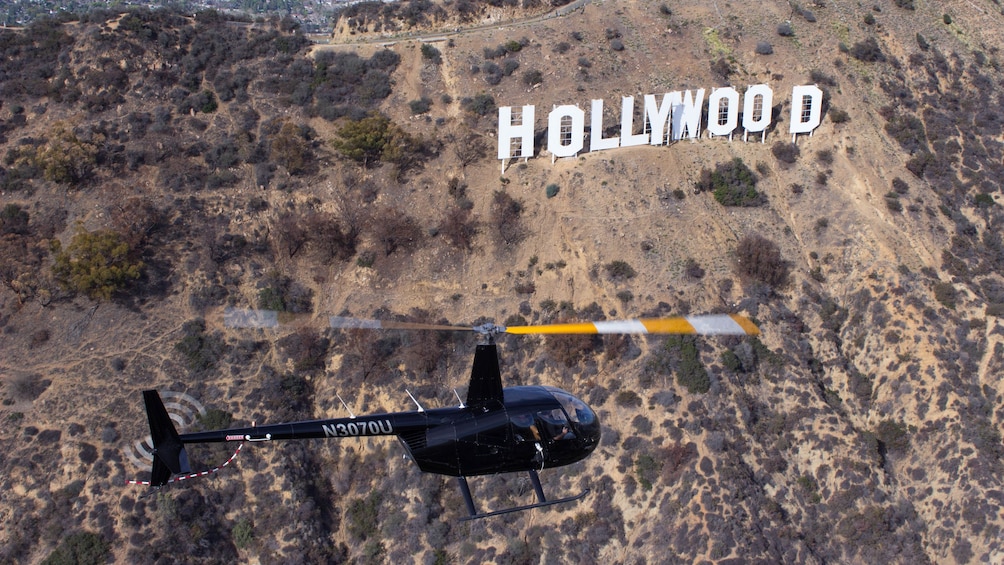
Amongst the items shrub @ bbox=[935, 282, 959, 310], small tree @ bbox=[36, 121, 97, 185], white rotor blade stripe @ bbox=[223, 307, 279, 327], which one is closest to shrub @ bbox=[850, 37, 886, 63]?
shrub @ bbox=[935, 282, 959, 310]

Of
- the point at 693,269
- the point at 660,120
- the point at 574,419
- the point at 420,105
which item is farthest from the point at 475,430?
the point at 420,105

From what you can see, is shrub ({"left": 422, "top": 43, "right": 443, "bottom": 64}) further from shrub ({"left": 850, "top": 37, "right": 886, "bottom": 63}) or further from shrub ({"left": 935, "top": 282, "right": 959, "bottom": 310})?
shrub ({"left": 935, "top": 282, "right": 959, "bottom": 310})

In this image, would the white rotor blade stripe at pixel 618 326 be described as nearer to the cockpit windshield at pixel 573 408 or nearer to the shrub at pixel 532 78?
the cockpit windshield at pixel 573 408

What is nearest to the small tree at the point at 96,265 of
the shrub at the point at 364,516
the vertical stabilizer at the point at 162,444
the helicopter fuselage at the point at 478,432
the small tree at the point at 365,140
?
the small tree at the point at 365,140

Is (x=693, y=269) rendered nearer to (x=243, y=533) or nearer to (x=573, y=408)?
(x=573, y=408)

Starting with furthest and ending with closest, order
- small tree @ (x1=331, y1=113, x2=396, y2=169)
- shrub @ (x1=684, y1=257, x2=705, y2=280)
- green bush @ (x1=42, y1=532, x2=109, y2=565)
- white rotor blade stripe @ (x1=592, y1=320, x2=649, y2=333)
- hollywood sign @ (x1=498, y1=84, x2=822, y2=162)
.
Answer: small tree @ (x1=331, y1=113, x2=396, y2=169)
hollywood sign @ (x1=498, y1=84, x2=822, y2=162)
shrub @ (x1=684, y1=257, x2=705, y2=280)
green bush @ (x1=42, y1=532, x2=109, y2=565)
white rotor blade stripe @ (x1=592, y1=320, x2=649, y2=333)

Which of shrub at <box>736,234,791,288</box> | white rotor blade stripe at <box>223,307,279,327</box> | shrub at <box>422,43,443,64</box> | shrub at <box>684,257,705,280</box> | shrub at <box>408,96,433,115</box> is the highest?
shrub at <box>422,43,443,64</box>

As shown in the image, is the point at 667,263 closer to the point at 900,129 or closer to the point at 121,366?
the point at 900,129
